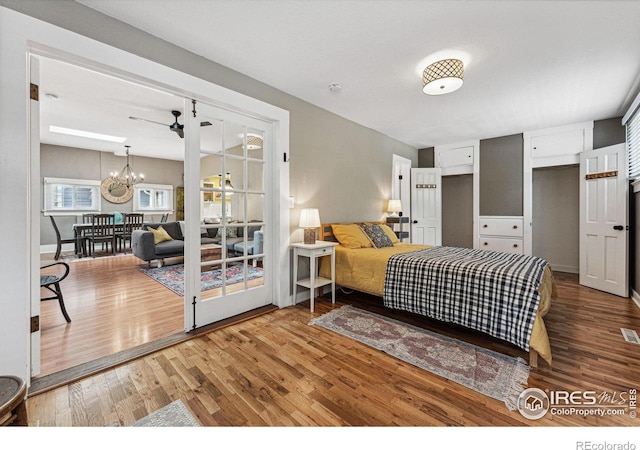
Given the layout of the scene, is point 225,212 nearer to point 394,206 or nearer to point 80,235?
point 394,206

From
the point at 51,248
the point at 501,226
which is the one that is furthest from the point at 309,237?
the point at 51,248

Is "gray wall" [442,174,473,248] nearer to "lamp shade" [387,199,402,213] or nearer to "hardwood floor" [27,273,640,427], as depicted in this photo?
"lamp shade" [387,199,402,213]

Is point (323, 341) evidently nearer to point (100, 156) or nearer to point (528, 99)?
point (528, 99)

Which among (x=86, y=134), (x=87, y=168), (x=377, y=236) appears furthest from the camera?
(x=87, y=168)

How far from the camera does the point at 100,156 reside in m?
6.96

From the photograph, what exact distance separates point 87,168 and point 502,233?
9.48m

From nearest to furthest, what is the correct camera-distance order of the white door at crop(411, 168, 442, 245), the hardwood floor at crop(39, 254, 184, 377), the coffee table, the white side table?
the hardwood floor at crop(39, 254, 184, 377)
the coffee table
the white side table
the white door at crop(411, 168, 442, 245)

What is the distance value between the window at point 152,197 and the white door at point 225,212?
6.40 metres

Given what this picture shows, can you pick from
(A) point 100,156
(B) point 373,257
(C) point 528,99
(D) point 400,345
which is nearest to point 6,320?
(D) point 400,345

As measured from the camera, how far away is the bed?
74.1 inches

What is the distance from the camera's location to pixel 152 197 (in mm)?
7883

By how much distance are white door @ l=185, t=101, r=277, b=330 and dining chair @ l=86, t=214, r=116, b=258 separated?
5057mm
